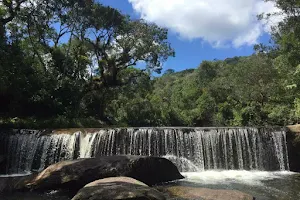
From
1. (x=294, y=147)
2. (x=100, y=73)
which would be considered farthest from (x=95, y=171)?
(x=100, y=73)

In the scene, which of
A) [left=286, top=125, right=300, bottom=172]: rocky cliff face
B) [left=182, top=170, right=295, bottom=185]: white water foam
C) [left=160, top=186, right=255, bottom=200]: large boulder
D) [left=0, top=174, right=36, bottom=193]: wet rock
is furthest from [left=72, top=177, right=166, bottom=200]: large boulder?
[left=286, top=125, right=300, bottom=172]: rocky cliff face

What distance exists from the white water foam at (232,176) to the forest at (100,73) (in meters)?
6.57

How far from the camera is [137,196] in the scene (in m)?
7.59

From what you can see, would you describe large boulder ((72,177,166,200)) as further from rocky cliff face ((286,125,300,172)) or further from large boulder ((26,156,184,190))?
rocky cliff face ((286,125,300,172))

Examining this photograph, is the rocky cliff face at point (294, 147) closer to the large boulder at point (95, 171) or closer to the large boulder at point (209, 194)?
the large boulder at point (95, 171)

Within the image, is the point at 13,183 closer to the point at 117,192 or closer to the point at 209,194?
the point at 117,192

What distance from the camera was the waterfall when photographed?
587 inches

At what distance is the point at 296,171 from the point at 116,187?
10458mm

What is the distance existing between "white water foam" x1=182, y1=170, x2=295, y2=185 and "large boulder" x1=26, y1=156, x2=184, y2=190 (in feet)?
5.28

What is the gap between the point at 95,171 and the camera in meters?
10.4

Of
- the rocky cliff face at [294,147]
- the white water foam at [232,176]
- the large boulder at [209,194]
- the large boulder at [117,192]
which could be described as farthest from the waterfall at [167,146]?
the large boulder at [117,192]

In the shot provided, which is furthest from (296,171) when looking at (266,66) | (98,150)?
(266,66)

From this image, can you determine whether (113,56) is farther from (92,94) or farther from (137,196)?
(137,196)

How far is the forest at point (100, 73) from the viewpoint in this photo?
2097cm
